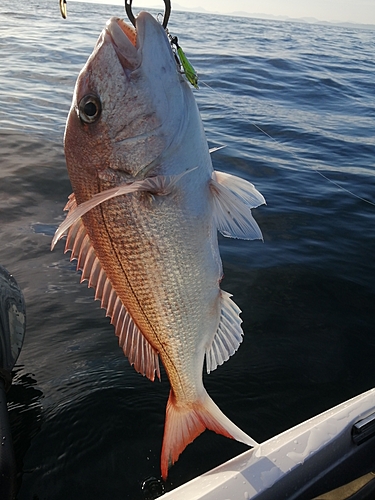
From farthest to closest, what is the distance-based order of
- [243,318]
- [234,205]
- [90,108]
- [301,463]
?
[243,318] < [301,463] < [234,205] < [90,108]

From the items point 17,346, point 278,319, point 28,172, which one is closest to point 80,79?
point 17,346

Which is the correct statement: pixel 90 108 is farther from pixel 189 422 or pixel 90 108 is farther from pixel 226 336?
pixel 189 422

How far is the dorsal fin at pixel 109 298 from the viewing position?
165cm

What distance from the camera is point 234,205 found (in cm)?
164

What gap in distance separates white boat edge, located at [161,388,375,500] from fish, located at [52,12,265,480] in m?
0.40

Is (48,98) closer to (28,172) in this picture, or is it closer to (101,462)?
(28,172)

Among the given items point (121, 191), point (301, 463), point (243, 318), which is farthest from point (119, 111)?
point (243, 318)

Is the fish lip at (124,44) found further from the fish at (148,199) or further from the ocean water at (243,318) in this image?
the ocean water at (243,318)

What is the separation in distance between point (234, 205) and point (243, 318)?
2.71 m

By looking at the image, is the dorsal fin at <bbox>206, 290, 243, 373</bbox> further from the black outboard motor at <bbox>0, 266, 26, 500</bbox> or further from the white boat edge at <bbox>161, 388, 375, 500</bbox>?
the black outboard motor at <bbox>0, 266, 26, 500</bbox>

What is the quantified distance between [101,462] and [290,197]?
15.5 feet

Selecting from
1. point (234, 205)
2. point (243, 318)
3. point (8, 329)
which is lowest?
point (243, 318)

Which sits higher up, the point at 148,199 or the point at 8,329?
the point at 148,199

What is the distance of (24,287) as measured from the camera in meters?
4.59
